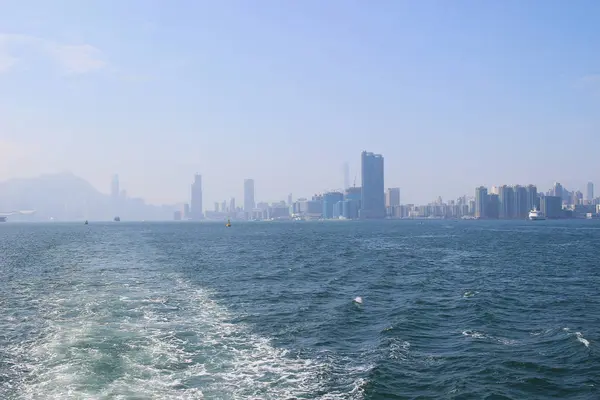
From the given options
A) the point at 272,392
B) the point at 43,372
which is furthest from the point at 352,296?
the point at 43,372

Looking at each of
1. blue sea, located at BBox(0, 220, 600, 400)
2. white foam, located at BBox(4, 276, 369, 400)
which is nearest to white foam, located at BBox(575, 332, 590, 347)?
blue sea, located at BBox(0, 220, 600, 400)

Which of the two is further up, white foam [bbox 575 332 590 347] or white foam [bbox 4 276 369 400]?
white foam [bbox 4 276 369 400]

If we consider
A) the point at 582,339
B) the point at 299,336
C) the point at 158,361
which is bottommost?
the point at 582,339

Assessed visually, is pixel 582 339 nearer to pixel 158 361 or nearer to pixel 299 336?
pixel 299 336

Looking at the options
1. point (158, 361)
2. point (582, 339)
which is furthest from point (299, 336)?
point (582, 339)

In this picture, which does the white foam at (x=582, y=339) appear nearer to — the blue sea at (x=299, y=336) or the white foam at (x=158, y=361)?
the blue sea at (x=299, y=336)

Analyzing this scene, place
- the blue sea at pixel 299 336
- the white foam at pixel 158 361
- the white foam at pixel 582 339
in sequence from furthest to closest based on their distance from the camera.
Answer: the white foam at pixel 582 339
the blue sea at pixel 299 336
the white foam at pixel 158 361

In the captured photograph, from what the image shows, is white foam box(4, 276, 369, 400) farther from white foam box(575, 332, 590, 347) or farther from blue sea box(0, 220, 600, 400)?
white foam box(575, 332, 590, 347)

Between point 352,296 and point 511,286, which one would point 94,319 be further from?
point 511,286

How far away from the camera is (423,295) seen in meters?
43.2

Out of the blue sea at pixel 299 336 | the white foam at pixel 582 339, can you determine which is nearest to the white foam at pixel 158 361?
the blue sea at pixel 299 336

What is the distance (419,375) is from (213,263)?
168ft

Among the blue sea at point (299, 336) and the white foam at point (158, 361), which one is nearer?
the white foam at point (158, 361)

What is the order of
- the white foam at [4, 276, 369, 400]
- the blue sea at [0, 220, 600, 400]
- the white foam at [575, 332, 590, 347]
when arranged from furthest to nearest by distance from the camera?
the white foam at [575, 332, 590, 347] → the blue sea at [0, 220, 600, 400] → the white foam at [4, 276, 369, 400]
